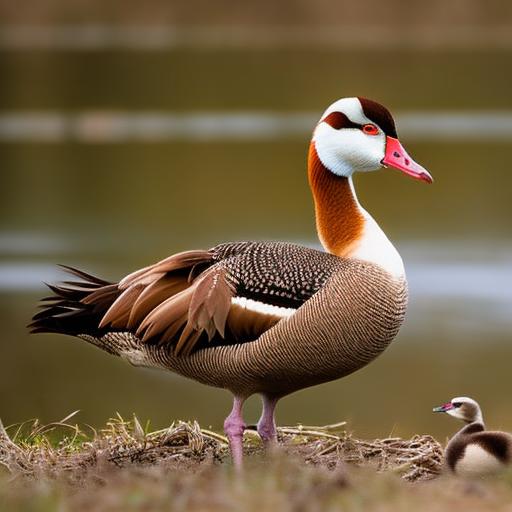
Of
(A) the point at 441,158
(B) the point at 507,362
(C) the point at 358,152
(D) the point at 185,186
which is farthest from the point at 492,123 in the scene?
(C) the point at 358,152

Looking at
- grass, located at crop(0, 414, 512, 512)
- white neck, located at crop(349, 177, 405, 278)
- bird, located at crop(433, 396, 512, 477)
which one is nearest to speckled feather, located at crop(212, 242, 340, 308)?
white neck, located at crop(349, 177, 405, 278)

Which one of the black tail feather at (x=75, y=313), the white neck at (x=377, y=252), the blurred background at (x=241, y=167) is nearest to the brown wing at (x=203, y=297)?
the black tail feather at (x=75, y=313)

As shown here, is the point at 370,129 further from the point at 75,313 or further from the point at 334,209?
the point at 75,313

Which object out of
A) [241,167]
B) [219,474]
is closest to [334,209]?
[219,474]

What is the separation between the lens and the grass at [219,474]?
4.79m

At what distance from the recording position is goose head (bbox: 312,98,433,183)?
6648 mm

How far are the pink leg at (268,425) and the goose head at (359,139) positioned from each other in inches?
41.1

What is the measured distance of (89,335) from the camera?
6762 mm

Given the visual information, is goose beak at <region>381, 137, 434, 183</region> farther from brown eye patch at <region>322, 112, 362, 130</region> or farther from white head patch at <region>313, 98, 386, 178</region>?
brown eye patch at <region>322, 112, 362, 130</region>

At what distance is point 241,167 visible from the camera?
24.8 m

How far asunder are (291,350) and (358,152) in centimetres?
98

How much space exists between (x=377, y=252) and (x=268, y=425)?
2.90ft

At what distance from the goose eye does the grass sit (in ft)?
4.46

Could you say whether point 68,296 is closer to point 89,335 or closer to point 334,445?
point 89,335
